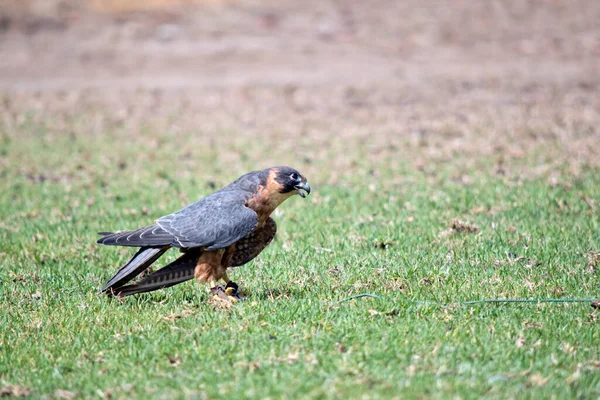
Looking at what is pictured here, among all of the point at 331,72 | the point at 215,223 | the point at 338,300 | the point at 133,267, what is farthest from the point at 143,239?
the point at 331,72

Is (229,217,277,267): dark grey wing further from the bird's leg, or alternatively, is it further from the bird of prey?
the bird's leg

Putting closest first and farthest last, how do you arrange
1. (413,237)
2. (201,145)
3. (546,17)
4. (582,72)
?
(413,237) < (201,145) < (582,72) < (546,17)

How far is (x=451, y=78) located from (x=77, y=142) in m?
9.66

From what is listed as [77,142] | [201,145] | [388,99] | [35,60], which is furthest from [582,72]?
[35,60]

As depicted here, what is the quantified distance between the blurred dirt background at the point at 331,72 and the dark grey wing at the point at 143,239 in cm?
644

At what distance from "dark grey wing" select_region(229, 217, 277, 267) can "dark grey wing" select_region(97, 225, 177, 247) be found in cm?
66

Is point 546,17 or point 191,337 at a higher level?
point 546,17

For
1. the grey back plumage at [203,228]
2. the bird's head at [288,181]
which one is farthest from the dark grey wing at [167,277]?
the bird's head at [288,181]

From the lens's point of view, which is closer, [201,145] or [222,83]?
[201,145]

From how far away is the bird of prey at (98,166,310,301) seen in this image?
648 cm

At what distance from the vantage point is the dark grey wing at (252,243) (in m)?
6.87

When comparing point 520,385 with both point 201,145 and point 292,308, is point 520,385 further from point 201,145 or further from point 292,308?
point 201,145

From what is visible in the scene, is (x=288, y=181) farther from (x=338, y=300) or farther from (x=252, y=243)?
(x=338, y=300)

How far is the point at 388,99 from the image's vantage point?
18.2 m
